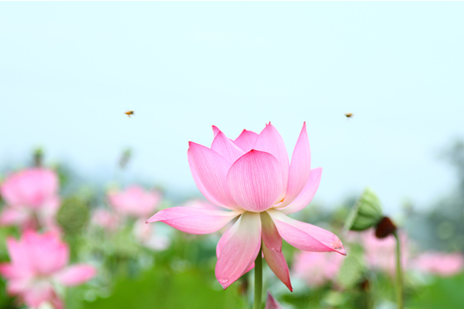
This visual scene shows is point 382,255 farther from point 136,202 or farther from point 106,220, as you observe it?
point 106,220

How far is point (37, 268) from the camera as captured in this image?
581 mm

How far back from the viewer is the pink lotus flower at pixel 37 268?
565 millimetres

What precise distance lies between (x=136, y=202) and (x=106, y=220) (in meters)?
0.17

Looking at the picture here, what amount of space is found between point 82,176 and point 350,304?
7.48 feet

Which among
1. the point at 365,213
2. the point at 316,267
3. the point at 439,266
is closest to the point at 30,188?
the point at 316,267

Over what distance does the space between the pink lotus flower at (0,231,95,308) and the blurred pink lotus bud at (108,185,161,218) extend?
0.32 m

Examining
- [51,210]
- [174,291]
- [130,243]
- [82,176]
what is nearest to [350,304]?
[174,291]

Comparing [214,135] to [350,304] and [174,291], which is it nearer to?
[174,291]

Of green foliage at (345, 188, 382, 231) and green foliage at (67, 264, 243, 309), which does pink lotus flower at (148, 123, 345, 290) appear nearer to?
green foliage at (345, 188, 382, 231)

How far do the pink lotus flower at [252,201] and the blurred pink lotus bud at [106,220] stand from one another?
781 mm

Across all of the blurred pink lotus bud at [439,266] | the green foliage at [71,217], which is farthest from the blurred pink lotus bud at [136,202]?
the blurred pink lotus bud at [439,266]

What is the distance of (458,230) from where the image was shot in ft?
11.8

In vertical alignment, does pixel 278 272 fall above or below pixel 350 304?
above

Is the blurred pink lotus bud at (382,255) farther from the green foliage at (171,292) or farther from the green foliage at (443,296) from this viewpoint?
the green foliage at (171,292)
